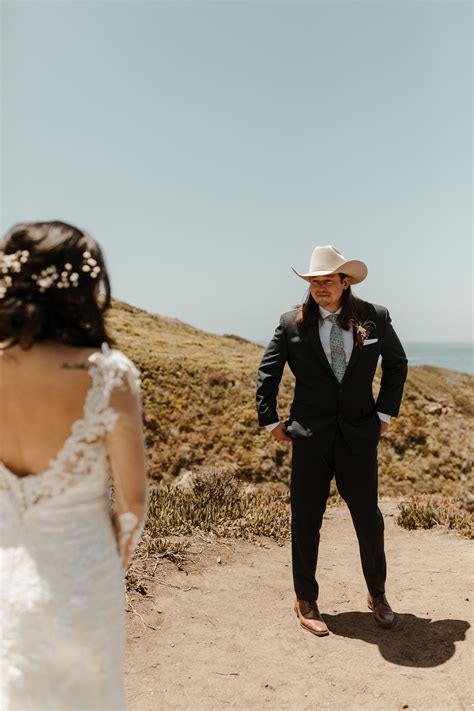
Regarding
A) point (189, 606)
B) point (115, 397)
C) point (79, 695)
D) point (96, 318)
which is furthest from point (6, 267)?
point (189, 606)

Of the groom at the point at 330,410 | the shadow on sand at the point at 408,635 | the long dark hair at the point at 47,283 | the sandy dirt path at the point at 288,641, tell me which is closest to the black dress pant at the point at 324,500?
the groom at the point at 330,410

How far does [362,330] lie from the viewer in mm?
4320

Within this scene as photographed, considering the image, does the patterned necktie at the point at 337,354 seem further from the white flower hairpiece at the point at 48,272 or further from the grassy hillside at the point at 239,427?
the grassy hillside at the point at 239,427

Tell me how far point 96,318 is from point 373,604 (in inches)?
137

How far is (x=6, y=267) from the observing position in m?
1.94

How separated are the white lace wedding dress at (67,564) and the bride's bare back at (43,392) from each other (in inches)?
1.9

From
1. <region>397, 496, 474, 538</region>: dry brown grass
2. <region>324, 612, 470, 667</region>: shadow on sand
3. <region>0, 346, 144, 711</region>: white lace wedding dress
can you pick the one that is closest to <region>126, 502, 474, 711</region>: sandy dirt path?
<region>324, 612, 470, 667</region>: shadow on sand

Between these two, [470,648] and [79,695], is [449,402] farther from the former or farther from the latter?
[79,695]

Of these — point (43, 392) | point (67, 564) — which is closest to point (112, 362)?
point (43, 392)

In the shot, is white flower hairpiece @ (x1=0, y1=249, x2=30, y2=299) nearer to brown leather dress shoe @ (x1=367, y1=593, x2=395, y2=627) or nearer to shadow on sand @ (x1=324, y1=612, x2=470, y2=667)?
shadow on sand @ (x1=324, y1=612, x2=470, y2=667)

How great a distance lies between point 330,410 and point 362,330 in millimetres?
596

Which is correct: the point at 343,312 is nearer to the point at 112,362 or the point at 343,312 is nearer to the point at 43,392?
the point at 112,362

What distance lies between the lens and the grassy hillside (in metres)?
10.6

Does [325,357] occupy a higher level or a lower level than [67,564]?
higher
